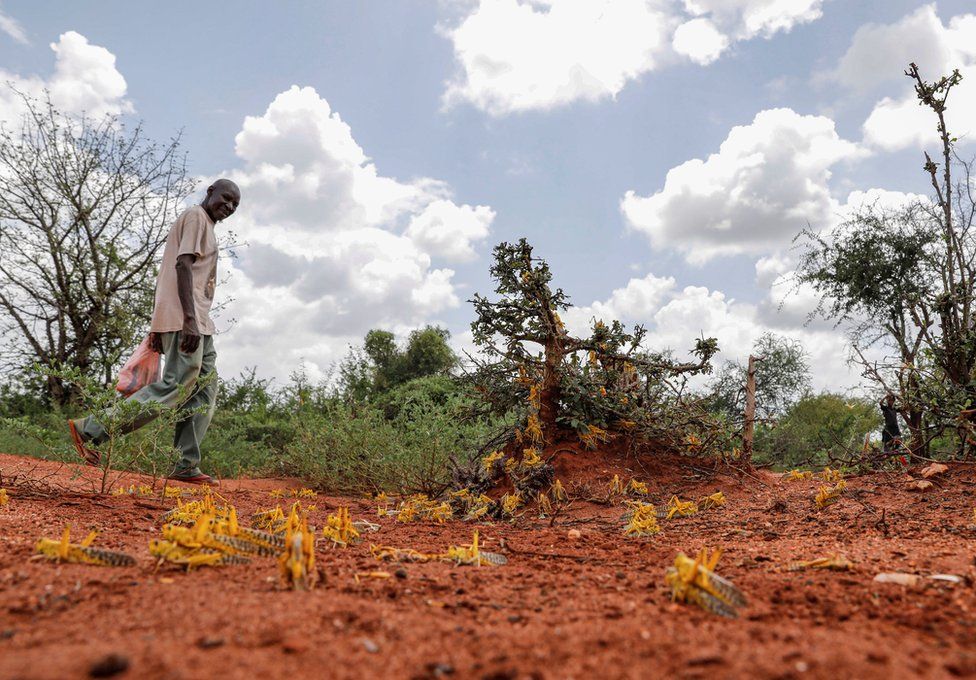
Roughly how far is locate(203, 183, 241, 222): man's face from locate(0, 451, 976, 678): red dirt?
11.0 ft

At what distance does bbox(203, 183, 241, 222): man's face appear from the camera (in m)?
5.66

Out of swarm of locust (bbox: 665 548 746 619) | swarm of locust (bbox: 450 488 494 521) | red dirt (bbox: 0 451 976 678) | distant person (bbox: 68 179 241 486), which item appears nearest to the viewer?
red dirt (bbox: 0 451 976 678)

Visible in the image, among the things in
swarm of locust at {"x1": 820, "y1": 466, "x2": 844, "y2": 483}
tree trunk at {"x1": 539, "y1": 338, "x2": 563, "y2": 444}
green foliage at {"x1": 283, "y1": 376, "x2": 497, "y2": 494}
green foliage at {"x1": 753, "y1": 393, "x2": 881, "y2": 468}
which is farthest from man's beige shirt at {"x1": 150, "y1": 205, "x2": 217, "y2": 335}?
green foliage at {"x1": 753, "y1": 393, "x2": 881, "y2": 468}

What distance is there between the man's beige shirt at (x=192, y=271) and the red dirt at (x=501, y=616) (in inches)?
107

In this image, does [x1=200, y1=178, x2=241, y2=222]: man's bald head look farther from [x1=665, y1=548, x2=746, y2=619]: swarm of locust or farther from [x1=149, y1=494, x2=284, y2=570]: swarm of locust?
[x1=665, y1=548, x2=746, y2=619]: swarm of locust

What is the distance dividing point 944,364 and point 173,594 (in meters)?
5.36

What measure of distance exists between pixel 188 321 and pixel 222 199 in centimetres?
110

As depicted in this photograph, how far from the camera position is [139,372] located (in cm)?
555

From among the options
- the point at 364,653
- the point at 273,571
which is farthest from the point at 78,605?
the point at 364,653

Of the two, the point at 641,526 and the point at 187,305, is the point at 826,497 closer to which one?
the point at 641,526

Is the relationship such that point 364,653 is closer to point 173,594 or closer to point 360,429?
point 173,594

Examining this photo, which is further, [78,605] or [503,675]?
[78,605]

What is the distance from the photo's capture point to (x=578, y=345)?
16.5 feet

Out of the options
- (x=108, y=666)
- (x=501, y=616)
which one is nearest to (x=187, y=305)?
(x=501, y=616)
